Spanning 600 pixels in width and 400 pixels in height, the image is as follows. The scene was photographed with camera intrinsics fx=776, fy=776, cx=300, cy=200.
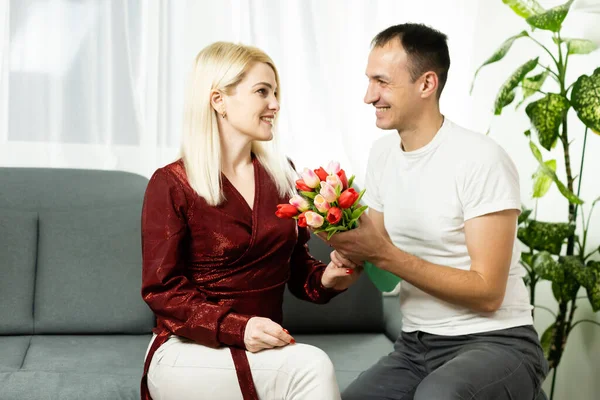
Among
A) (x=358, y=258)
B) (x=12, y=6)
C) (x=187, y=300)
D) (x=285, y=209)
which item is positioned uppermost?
(x=12, y=6)

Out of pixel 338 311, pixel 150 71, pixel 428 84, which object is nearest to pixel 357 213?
pixel 428 84

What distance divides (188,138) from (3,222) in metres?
0.99

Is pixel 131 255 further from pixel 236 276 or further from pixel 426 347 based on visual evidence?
pixel 426 347

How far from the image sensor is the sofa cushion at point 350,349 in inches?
94.2

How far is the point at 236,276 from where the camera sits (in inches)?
78.5

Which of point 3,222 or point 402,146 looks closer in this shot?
point 402,146

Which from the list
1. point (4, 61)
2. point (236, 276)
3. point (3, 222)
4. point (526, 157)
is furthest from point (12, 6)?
point (526, 157)

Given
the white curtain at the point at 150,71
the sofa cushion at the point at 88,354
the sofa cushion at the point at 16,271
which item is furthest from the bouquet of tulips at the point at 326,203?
the white curtain at the point at 150,71

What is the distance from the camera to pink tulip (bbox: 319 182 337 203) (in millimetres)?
1658

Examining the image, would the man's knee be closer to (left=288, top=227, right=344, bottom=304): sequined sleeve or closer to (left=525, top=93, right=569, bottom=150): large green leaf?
(left=288, top=227, right=344, bottom=304): sequined sleeve

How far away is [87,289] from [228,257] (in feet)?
2.98

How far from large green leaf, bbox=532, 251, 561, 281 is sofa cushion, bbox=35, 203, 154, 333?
1.37m

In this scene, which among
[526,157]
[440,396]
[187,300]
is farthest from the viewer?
[526,157]

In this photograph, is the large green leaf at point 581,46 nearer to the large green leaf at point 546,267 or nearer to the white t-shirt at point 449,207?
the large green leaf at point 546,267
